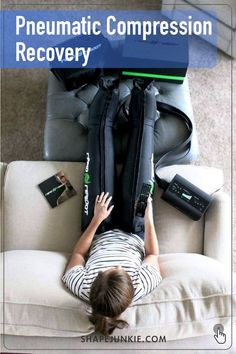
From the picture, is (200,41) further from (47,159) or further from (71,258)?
(71,258)

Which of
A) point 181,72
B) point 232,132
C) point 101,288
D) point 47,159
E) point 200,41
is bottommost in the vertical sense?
point 101,288

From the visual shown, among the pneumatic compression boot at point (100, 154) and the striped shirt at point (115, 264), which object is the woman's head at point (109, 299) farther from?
the pneumatic compression boot at point (100, 154)

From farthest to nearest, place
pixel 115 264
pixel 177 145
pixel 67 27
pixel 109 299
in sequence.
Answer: pixel 67 27 < pixel 177 145 < pixel 115 264 < pixel 109 299

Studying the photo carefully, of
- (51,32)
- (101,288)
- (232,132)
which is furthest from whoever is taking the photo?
(51,32)

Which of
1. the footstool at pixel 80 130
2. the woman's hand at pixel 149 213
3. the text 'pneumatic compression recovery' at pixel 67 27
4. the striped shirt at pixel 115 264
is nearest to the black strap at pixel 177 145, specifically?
the footstool at pixel 80 130

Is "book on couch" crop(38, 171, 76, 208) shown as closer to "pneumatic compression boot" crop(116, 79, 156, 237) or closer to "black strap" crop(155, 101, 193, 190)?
"pneumatic compression boot" crop(116, 79, 156, 237)

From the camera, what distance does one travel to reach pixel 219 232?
1279 mm

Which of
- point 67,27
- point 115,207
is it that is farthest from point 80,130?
point 67,27

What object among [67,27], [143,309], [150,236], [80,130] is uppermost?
[67,27]

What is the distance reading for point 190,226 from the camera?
52.1 inches

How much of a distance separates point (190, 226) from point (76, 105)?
60cm

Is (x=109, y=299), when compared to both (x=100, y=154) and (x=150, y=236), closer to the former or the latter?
(x=150, y=236)

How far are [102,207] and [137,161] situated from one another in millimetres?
186

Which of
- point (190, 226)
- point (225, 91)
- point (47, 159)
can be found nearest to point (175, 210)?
point (190, 226)
